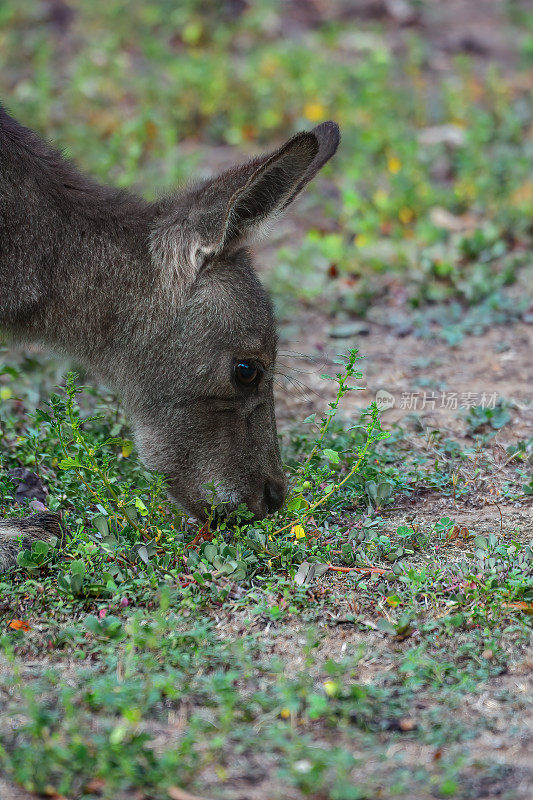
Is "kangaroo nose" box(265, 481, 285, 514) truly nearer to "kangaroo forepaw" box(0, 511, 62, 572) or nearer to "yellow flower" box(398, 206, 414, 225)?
"kangaroo forepaw" box(0, 511, 62, 572)

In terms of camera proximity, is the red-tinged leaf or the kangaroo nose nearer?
the red-tinged leaf

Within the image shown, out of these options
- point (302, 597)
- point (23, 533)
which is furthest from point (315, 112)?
point (302, 597)

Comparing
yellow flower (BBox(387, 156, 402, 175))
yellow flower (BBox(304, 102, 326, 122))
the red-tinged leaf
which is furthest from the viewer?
yellow flower (BBox(304, 102, 326, 122))

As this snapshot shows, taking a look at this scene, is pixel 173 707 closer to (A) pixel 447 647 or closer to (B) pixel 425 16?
(A) pixel 447 647

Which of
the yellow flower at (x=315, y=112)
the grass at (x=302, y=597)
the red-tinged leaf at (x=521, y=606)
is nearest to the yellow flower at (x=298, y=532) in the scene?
the grass at (x=302, y=597)

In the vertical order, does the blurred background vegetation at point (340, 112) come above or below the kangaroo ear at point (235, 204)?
above

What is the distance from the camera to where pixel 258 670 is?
359cm

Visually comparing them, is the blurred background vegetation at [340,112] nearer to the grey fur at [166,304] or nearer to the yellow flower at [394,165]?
the yellow flower at [394,165]

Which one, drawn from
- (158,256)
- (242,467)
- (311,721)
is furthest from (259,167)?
(311,721)

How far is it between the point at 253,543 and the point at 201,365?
33.9 inches

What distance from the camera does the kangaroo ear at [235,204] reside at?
4.34 m

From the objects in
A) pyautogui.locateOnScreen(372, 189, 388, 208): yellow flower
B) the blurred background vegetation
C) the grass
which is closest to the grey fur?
the grass

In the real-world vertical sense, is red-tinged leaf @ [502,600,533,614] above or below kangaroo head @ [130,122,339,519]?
below

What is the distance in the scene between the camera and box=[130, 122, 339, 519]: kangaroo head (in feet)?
15.0
